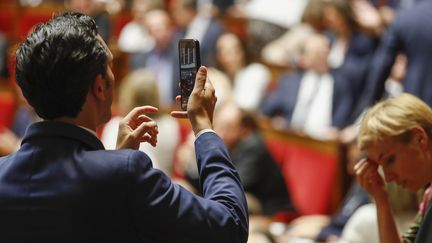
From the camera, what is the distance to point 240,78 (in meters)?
5.60

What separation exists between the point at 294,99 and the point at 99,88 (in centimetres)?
382

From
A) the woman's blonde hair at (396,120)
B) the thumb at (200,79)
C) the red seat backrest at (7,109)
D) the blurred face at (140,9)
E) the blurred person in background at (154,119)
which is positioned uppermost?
the thumb at (200,79)

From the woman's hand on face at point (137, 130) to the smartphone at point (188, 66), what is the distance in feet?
0.24

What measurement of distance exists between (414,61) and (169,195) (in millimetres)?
2323

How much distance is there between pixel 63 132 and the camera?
60.5 inches

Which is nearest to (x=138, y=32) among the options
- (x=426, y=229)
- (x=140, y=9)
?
(x=140, y=9)

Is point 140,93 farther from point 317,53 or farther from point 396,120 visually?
point 396,120

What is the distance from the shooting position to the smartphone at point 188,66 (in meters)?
1.69

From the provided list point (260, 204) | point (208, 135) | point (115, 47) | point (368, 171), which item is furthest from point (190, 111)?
point (115, 47)

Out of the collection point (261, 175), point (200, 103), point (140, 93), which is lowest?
point (261, 175)

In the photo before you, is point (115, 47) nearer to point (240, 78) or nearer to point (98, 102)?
point (240, 78)

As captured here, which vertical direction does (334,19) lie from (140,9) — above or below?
above

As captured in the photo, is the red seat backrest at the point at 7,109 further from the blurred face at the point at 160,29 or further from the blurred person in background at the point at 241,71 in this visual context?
the blurred person in background at the point at 241,71

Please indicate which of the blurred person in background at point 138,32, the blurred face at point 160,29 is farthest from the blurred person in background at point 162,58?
the blurred person in background at point 138,32
